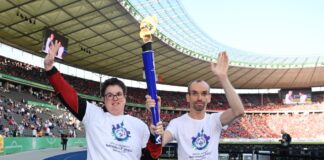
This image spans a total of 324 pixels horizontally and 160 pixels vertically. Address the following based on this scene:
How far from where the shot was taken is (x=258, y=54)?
2547 inches

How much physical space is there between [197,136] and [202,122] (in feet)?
0.62

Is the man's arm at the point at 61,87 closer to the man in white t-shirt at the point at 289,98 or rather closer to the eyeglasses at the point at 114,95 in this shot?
A: the eyeglasses at the point at 114,95

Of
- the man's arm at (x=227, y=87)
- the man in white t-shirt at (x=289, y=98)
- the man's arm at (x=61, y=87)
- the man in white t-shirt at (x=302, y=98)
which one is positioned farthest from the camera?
the man in white t-shirt at (x=289, y=98)

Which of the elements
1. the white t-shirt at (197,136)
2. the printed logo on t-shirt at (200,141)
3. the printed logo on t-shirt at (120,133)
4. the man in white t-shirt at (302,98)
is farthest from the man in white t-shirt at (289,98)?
the printed logo on t-shirt at (120,133)

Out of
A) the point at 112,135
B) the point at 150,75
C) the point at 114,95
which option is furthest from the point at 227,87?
the point at 112,135

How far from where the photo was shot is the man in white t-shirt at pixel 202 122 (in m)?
4.55

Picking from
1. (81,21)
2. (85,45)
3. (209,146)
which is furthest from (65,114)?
(209,146)

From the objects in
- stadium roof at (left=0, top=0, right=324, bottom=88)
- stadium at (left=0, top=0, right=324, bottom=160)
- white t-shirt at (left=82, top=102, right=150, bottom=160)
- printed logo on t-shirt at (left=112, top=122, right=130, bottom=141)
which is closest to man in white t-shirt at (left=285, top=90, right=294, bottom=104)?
stadium at (left=0, top=0, right=324, bottom=160)

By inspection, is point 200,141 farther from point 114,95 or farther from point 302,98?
point 302,98

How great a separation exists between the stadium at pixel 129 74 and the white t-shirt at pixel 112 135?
9.91 meters

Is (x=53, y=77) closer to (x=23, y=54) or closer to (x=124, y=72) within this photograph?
(x=23, y=54)

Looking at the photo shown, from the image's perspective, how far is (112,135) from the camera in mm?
4238

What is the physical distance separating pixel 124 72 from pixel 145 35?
62.5 metres

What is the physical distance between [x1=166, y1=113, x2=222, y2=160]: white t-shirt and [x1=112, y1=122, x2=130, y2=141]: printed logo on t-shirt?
0.80m
